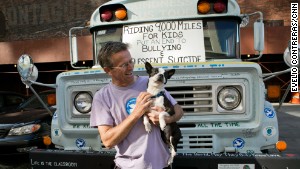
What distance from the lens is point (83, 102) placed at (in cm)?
371

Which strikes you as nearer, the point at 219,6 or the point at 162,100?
the point at 162,100

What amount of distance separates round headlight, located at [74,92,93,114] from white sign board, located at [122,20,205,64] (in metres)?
0.93

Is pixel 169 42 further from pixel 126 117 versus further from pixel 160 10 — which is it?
pixel 126 117

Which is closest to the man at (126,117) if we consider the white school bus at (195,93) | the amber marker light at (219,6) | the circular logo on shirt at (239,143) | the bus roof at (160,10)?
the white school bus at (195,93)

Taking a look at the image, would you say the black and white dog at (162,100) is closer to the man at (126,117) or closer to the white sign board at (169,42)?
the man at (126,117)

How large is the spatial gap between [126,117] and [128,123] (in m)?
0.18

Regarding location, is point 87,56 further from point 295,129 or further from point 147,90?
point 147,90

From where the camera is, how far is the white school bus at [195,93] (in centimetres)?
334

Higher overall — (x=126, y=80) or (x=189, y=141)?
(x=126, y=80)

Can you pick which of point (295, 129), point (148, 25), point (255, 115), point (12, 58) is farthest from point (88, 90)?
point (12, 58)

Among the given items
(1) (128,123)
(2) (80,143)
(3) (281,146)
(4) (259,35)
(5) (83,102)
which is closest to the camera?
(1) (128,123)

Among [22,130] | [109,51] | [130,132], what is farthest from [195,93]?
[22,130]

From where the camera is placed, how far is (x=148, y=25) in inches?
175

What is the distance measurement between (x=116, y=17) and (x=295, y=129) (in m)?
7.41
